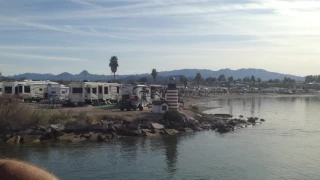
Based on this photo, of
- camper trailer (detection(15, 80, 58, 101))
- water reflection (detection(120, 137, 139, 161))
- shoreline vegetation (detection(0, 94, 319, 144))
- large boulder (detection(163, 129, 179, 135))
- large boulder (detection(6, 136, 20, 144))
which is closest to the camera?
water reflection (detection(120, 137, 139, 161))

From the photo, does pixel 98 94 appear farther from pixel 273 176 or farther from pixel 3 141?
pixel 273 176

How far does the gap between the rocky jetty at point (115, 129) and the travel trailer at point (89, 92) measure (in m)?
8.64

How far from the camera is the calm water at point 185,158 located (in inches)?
800

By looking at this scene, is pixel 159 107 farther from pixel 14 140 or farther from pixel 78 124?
pixel 14 140

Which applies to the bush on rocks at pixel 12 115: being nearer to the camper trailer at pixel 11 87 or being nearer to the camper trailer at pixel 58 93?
the camper trailer at pixel 58 93

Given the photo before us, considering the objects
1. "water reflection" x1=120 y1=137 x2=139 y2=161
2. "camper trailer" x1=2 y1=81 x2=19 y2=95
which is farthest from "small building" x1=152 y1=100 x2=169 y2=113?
"camper trailer" x1=2 y1=81 x2=19 y2=95

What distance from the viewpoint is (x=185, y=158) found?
24359 mm

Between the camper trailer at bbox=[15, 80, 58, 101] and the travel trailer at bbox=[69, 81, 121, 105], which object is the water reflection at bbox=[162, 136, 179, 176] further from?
the camper trailer at bbox=[15, 80, 58, 101]

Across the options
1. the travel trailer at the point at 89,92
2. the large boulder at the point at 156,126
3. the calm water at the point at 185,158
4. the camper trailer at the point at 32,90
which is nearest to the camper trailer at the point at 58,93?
the camper trailer at the point at 32,90

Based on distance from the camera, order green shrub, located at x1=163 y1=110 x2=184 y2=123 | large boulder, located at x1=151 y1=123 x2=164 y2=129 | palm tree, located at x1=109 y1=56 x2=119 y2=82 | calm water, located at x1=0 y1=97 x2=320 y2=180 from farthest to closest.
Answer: palm tree, located at x1=109 y1=56 x2=119 y2=82
green shrub, located at x1=163 y1=110 x2=184 y2=123
large boulder, located at x1=151 y1=123 x2=164 y2=129
calm water, located at x1=0 y1=97 x2=320 y2=180

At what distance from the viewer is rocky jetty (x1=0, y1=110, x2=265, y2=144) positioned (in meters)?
29.0

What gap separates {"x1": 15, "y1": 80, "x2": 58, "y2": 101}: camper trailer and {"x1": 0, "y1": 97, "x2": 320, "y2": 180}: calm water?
2021 cm

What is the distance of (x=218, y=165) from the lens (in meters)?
22.1

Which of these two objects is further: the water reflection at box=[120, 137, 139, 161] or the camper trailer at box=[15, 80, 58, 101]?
the camper trailer at box=[15, 80, 58, 101]
